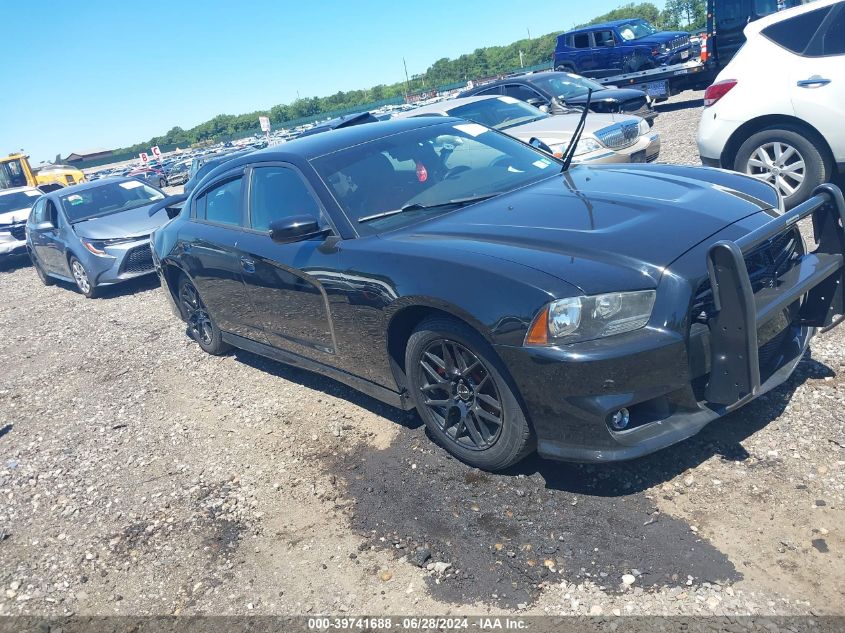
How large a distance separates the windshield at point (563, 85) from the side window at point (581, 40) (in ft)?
25.8

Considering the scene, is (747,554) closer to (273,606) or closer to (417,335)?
(417,335)

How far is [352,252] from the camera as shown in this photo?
3.67 m

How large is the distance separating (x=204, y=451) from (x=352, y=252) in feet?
5.80

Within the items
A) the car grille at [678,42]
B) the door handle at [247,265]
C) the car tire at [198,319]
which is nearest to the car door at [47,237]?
the car tire at [198,319]

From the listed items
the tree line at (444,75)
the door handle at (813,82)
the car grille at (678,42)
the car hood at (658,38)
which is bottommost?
the door handle at (813,82)

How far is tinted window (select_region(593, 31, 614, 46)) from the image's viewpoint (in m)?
19.4

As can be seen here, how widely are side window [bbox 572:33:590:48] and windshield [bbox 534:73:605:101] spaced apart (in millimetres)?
7861

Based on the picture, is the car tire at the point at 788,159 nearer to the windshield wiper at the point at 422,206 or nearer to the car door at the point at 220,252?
the windshield wiper at the point at 422,206

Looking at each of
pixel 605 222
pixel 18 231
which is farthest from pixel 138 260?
pixel 605 222

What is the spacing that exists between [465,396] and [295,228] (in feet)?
4.43

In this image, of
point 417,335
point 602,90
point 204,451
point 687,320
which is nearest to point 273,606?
point 417,335

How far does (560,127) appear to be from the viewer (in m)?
9.05

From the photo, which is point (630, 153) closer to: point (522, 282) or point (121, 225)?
point (522, 282)

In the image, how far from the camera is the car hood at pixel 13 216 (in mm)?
15750
